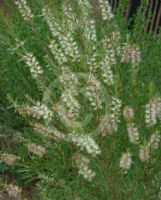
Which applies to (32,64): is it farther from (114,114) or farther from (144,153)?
(144,153)

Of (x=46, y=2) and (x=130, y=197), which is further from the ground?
(x=46, y=2)

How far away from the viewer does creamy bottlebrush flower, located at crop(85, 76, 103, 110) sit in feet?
9.51

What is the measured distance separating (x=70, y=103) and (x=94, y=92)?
0.63 feet

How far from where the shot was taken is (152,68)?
16.4 feet

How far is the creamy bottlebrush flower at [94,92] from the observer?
290cm

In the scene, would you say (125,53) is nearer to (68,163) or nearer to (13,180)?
(68,163)

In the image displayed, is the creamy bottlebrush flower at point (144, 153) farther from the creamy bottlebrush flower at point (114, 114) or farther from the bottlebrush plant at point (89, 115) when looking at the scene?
the creamy bottlebrush flower at point (114, 114)

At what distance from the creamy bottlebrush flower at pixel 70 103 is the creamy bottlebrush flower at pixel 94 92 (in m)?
0.10

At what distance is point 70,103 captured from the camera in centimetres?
306

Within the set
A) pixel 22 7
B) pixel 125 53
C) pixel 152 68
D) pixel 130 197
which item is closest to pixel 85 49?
pixel 125 53

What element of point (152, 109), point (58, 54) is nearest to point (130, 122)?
point (152, 109)

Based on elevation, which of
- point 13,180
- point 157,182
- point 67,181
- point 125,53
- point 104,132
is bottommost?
point 13,180

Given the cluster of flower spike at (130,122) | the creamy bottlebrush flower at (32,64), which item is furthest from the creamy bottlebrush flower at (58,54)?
the cluster of flower spike at (130,122)

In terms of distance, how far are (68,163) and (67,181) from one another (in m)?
0.18
